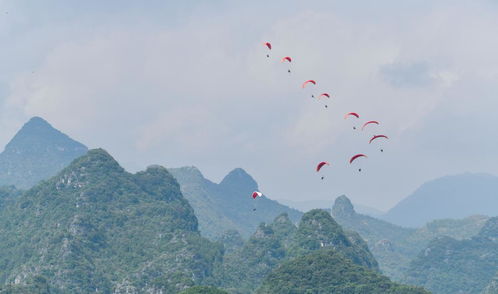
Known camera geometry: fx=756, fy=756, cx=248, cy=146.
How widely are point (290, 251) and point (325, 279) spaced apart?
41391 mm

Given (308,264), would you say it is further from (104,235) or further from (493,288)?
(493,288)

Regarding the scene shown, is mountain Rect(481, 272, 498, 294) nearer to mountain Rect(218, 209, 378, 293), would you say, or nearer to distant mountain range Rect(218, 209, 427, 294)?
distant mountain range Rect(218, 209, 427, 294)

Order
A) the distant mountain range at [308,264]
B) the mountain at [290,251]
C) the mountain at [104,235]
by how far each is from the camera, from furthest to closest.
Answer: the mountain at [290,251], the mountain at [104,235], the distant mountain range at [308,264]

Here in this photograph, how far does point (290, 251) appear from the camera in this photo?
15725 centimetres

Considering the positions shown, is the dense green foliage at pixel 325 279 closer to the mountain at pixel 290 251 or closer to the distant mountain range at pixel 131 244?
the distant mountain range at pixel 131 244

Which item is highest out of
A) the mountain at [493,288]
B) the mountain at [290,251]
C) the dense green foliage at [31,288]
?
the mountain at [493,288]

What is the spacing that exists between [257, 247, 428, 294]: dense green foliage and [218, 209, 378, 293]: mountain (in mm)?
25554

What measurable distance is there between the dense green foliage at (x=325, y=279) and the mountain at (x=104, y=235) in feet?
47.2

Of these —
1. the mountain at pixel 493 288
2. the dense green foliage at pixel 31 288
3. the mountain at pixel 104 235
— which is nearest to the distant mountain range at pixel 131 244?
the mountain at pixel 104 235

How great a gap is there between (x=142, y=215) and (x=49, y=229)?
19570 millimetres

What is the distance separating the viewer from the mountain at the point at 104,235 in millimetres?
131750

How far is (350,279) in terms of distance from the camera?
380 feet

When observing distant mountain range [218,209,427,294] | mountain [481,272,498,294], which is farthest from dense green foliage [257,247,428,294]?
mountain [481,272,498,294]

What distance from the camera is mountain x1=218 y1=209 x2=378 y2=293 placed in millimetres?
152125
